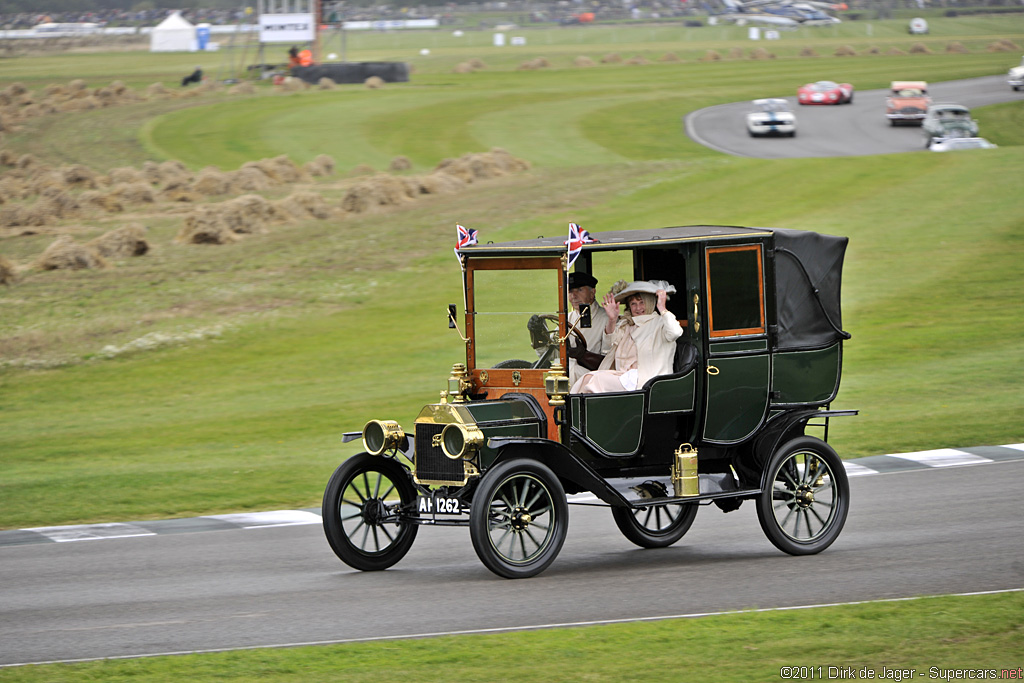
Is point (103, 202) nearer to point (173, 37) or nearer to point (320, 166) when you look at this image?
point (320, 166)

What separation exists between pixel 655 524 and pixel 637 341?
217cm

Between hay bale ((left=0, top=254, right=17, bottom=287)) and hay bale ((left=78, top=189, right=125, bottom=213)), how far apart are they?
333 inches

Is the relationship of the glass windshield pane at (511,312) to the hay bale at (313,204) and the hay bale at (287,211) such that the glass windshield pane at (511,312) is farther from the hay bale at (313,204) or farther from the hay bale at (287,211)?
the hay bale at (313,204)

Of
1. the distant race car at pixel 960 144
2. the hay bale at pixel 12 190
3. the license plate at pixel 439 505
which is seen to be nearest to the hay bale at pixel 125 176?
the hay bale at pixel 12 190

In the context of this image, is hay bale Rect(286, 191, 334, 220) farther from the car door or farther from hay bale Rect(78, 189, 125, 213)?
the car door

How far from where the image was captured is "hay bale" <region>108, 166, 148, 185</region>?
4425 cm

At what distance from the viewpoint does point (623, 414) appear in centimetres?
1035

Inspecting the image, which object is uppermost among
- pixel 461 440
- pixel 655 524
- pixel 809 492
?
pixel 461 440

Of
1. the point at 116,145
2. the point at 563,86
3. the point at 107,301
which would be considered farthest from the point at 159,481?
the point at 563,86

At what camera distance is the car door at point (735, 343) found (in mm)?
10570

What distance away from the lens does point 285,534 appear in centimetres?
1262

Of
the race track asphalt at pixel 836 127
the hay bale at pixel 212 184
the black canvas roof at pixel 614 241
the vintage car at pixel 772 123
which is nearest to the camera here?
the black canvas roof at pixel 614 241

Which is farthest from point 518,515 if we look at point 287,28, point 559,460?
point 287,28

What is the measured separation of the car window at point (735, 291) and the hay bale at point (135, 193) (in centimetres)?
3308
